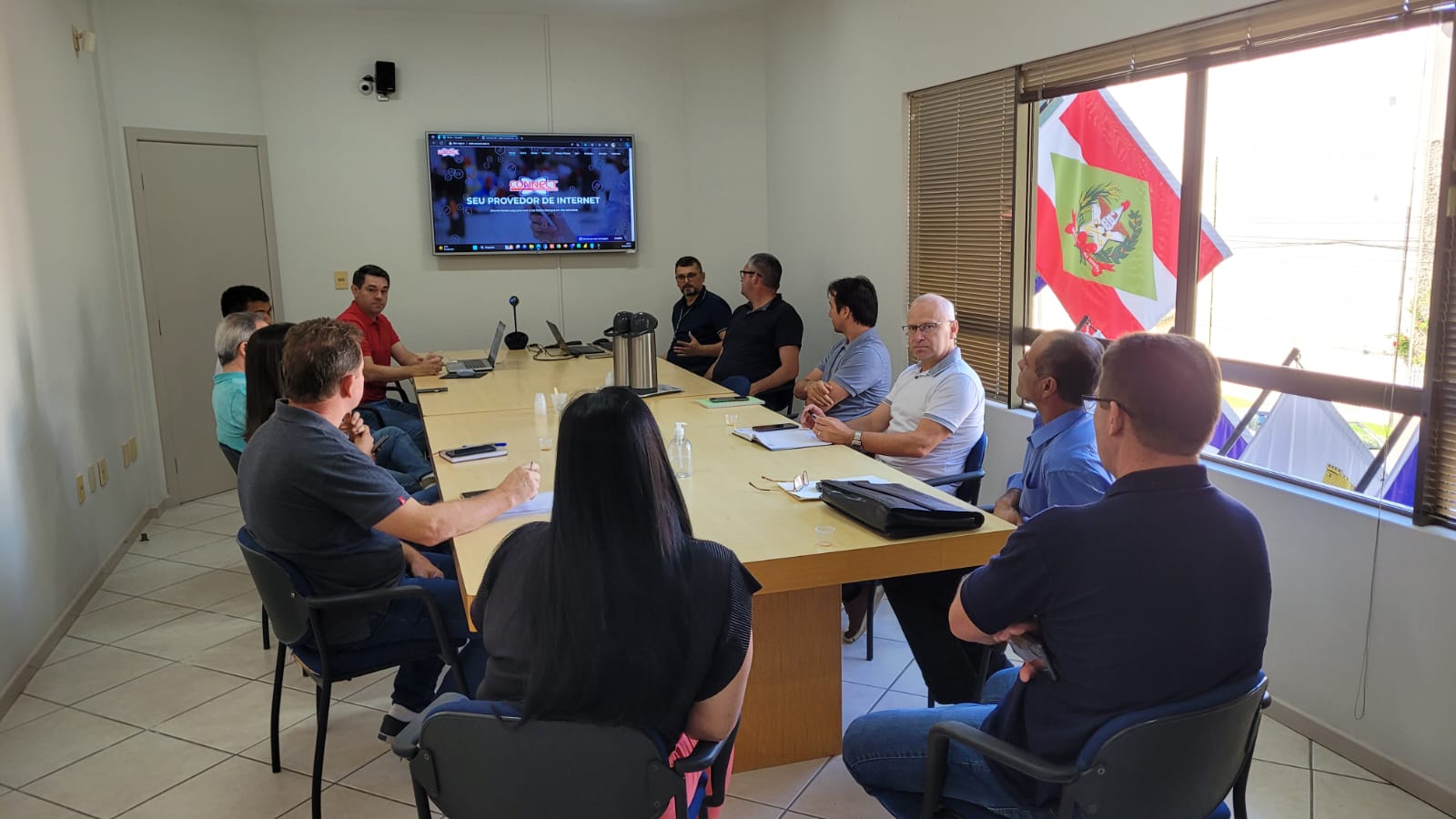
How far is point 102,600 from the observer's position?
429cm

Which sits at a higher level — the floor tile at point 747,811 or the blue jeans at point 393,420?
the blue jeans at point 393,420

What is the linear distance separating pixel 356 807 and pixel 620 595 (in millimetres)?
1608

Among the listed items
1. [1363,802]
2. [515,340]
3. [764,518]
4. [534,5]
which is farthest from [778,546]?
[534,5]

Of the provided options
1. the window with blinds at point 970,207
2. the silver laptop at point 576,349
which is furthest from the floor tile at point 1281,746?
the silver laptop at point 576,349

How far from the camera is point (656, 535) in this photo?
1544mm

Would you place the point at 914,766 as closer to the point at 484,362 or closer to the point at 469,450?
Answer: the point at 469,450

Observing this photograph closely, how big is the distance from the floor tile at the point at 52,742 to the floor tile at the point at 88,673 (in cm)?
14

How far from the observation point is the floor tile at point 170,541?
4977 mm

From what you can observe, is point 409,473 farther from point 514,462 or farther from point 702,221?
point 702,221

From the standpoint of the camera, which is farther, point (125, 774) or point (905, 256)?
point (905, 256)

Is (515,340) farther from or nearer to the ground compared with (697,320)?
nearer to the ground

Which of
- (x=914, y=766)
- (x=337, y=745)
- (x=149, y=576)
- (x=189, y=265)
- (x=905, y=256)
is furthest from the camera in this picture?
(x=189, y=265)

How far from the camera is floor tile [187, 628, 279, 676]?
3.55 metres

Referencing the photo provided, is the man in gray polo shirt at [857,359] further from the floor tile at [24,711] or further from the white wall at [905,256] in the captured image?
the floor tile at [24,711]
